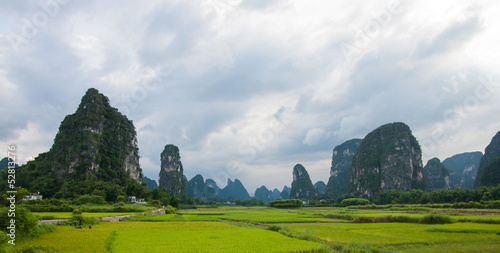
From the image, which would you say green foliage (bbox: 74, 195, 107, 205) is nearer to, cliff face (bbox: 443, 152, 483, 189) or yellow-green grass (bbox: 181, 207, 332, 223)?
yellow-green grass (bbox: 181, 207, 332, 223)

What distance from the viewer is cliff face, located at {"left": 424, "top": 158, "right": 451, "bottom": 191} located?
333 ft

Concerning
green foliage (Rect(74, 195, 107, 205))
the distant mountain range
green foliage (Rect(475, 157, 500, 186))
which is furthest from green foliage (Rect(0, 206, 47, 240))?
green foliage (Rect(475, 157, 500, 186))

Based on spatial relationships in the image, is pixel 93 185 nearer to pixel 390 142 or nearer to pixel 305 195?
Answer: pixel 390 142

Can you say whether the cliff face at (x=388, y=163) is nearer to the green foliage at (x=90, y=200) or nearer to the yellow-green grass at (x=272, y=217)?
the yellow-green grass at (x=272, y=217)

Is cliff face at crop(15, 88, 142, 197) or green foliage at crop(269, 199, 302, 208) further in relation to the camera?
green foliage at crop(269, 199, 302, 208)

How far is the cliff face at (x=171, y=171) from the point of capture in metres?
105

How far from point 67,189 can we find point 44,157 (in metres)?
22.5

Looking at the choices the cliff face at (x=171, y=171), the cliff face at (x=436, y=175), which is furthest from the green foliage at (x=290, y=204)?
the cliff face at (x=436, y=175)

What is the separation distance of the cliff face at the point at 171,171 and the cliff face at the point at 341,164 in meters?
73.5

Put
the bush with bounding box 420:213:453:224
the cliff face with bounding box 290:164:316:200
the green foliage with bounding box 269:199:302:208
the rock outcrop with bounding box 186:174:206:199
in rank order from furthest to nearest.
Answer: the rock outcrop with bounding box 186:174:206:199 → the cliff face with bounding box 290:164:316:200 → the green foliage with bounding box 269:199:302:208 → the bush with bounding box 420:213:453:224

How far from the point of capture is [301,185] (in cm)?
12950

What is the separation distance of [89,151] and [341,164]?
124211 mm

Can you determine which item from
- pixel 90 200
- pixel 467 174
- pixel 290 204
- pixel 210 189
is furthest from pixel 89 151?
pixel 467 174

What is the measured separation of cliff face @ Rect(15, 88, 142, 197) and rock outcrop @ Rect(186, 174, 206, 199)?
69502 millimetres
